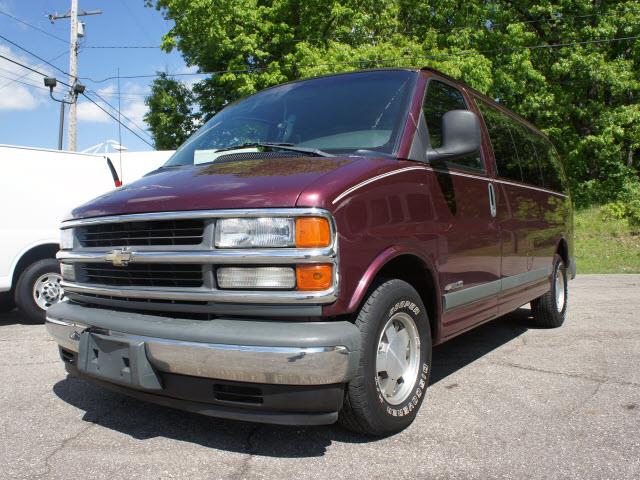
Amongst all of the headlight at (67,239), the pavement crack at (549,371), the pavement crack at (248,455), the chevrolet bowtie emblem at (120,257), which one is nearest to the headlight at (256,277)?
the chevrolet bowtie emblem at (120,257)

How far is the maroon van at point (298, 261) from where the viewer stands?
8.24 feet

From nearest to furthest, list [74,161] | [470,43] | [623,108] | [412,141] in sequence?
[412,141]
[74,161]
[623,108]
[470,43]

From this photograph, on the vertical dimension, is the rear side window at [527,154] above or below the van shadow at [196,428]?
above

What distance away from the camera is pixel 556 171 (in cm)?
648

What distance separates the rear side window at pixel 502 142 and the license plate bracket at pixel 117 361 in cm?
305

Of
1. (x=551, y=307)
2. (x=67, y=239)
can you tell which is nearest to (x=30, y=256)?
(x=67, y=239)

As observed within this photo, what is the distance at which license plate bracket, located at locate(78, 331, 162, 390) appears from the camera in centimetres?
265

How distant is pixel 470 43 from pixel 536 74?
2.63 metres

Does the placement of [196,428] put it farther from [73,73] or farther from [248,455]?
[73,73]

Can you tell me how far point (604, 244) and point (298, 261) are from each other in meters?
16.3

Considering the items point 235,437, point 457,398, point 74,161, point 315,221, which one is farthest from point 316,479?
point 74,161

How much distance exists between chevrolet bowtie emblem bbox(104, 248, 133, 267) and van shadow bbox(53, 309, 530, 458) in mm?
950

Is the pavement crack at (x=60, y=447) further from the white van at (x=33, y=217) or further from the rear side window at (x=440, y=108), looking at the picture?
the white van at (x=33, y=217)

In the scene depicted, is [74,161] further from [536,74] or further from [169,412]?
[536,74]
